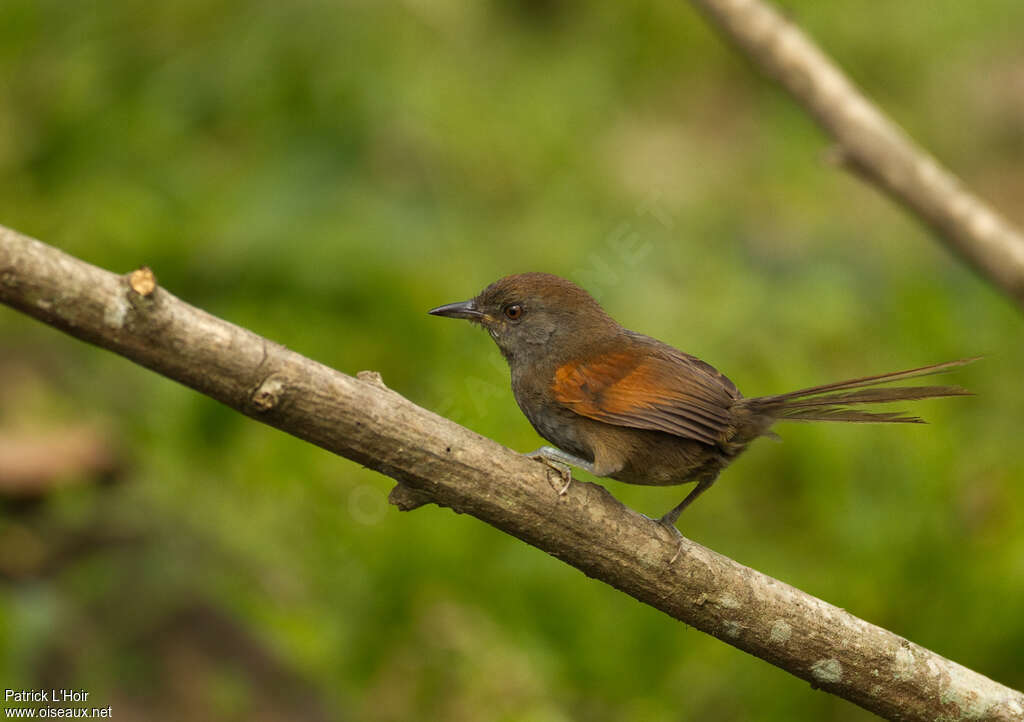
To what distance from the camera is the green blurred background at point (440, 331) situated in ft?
15.1

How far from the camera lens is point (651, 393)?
10.7 feet

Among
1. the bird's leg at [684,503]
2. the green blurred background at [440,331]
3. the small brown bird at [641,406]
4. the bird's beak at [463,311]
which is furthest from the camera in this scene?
the green blurred background at [440,331]

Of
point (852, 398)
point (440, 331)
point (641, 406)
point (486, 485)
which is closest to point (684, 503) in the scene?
point (641, 406)

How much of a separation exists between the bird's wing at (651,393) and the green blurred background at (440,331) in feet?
4.36

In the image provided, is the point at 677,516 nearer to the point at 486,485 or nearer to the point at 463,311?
the point at 486,485

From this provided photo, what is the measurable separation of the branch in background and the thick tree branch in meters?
2.00

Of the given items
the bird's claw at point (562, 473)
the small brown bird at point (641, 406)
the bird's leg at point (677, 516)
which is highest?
the small brown bird at point (641, 406)

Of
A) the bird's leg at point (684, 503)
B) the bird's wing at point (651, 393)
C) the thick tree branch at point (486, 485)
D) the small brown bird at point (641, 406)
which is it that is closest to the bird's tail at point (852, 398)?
the small brown bird at point (641, 406)

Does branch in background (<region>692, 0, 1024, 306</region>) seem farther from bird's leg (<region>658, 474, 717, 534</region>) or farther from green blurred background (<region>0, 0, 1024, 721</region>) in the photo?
bird's leg (<region>658, 474, 717, 534</region>)

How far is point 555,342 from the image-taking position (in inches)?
140

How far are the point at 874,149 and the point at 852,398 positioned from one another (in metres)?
1.83

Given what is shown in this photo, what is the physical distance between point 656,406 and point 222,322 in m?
1.37

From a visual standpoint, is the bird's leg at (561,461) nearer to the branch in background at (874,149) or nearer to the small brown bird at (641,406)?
the small brown bird at (641,406)

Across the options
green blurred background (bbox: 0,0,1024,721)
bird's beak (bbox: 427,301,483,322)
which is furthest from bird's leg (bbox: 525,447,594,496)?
green blurred background (bbox: 0,0,1024,721)
